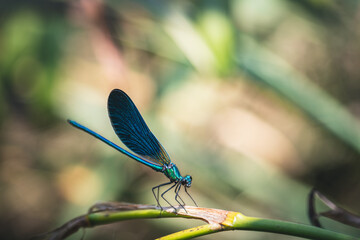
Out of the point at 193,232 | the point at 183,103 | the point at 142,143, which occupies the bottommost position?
the point at 193,232

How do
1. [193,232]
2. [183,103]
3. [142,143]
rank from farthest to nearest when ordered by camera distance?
1. [183,103]
2. [142,143]
3. [193,232]

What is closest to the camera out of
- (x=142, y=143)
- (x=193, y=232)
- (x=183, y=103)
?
(x=193, y=232)

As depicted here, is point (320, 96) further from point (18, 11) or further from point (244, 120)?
point (18, 11)

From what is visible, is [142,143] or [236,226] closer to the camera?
[236,226]

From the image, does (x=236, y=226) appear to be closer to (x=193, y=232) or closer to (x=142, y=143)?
(x=193, y=232)

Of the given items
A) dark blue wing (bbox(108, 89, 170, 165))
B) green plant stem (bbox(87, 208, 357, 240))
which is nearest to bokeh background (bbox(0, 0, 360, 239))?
dark blue wing (bbox(108, 89, 170, 165))

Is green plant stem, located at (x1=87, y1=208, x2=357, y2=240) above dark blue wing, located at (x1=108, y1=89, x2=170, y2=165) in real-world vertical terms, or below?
below

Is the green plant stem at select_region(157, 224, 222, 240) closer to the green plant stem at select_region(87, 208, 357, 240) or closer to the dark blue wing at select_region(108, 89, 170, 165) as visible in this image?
the green plant stem at select_region(87, 208, 357, 240)

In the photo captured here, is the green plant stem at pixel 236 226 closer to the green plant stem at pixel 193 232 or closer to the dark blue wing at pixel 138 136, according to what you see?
the green plant stem at pixel 193 232

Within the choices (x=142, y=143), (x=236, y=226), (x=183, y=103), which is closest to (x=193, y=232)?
(x=236, y=226)
